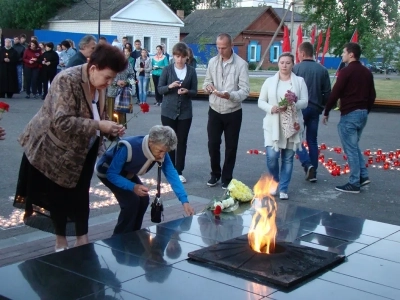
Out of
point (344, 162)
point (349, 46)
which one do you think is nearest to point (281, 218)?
point (349, 46)

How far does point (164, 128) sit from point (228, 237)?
963mm

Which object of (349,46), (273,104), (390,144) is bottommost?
(390,144)

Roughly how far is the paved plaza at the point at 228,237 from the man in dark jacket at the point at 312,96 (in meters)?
0.31

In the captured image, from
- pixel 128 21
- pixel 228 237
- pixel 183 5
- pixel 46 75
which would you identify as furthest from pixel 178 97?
pixel 183 5

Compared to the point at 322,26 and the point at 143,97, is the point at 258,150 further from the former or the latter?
the point at 322,26

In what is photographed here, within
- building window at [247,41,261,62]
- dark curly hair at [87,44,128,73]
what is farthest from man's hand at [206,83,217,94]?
building window at [247,41,261,62]

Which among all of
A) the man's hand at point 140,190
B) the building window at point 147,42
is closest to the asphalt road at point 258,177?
the man's hand at point 140,190

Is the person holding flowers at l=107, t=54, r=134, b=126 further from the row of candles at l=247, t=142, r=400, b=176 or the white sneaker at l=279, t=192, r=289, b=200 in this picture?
the white sneaker at l=279, t=192, r=289, b=200

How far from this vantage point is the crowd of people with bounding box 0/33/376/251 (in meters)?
3.96

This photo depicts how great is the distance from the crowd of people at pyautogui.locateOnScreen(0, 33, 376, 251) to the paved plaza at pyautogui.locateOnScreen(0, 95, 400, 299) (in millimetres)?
332

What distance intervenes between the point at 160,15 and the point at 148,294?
1810 inches

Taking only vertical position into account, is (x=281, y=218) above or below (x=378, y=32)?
below

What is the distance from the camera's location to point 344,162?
31.5 feet

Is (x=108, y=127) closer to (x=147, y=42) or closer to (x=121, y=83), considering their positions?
(x=121, y=83)
